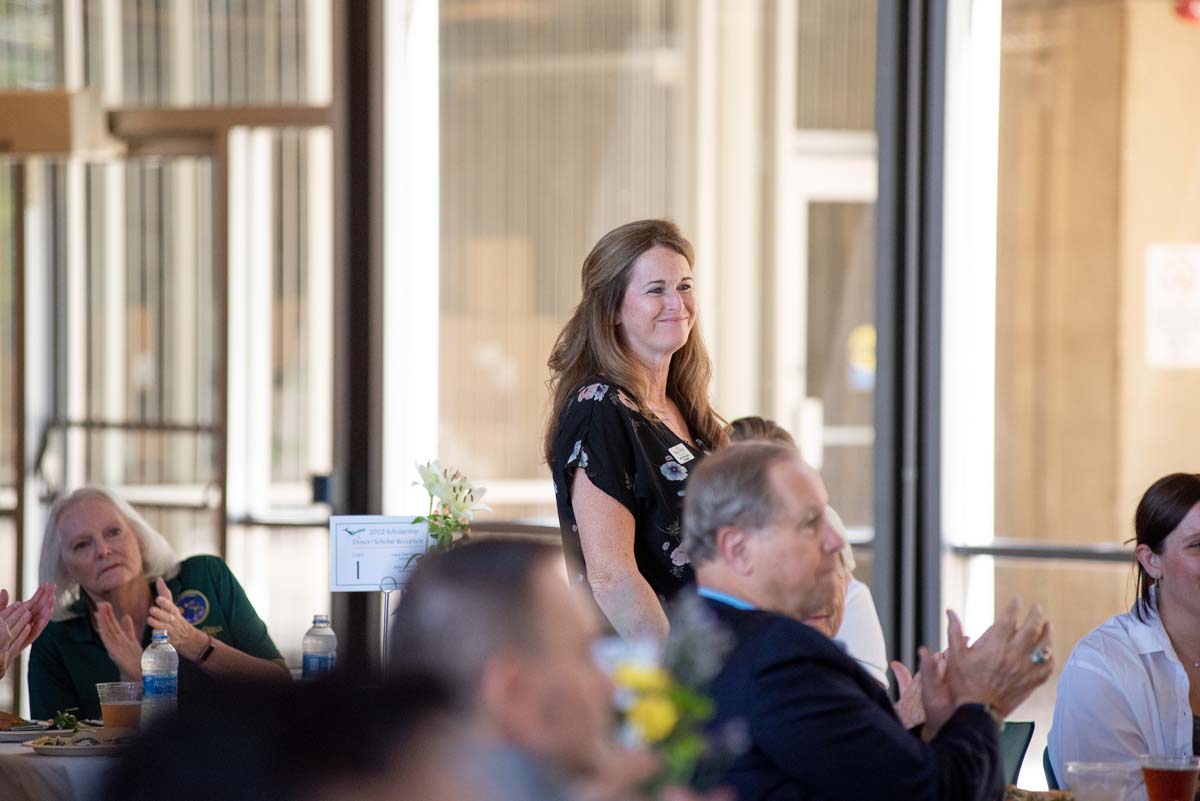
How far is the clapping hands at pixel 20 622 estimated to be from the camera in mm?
3266

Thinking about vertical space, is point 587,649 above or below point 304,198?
below

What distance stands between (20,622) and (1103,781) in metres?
2.23

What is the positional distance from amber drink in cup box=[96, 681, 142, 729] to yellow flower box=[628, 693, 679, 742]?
2.11m

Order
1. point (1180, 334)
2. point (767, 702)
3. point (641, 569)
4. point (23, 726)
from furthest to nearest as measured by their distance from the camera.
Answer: point (1180, 334), point (23, 726), point (641, 569), point (767, 702)

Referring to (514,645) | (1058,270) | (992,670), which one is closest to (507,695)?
(514,645)

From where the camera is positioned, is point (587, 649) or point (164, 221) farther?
point (164, 221)

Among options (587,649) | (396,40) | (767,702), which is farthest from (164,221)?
(587,649)

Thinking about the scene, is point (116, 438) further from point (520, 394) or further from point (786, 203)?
point (786, 203)

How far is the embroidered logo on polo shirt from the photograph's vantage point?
377 centimetres

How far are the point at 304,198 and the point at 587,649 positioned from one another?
191 inches

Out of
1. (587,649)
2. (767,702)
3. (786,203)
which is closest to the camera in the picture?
(587,649)

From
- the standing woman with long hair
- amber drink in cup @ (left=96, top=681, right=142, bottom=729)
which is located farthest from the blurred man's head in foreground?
amber drink in cup @ (left=96, top=681, right=142, bottom=729)

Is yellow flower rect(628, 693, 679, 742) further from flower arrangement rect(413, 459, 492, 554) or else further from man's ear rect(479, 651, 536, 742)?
flower arrangement rect(413, 459, 492, 554)

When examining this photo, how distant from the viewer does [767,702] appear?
1.98m
